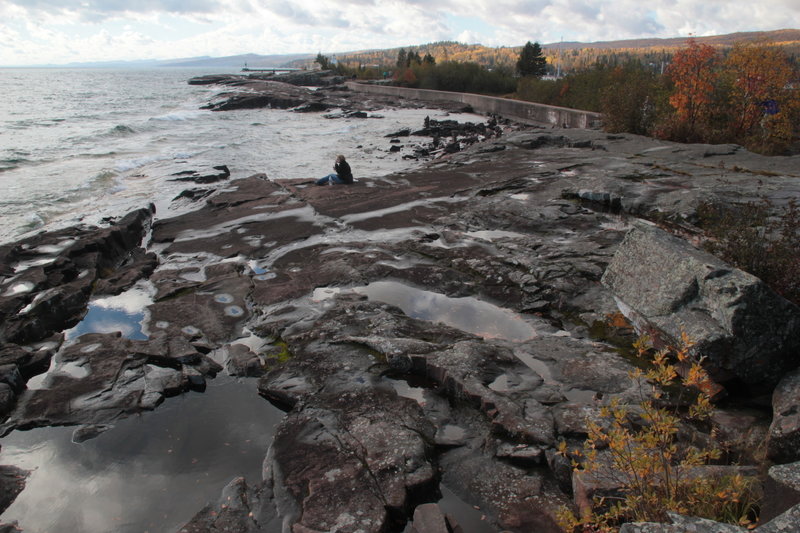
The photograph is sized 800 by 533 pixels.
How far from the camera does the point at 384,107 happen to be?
156 feet

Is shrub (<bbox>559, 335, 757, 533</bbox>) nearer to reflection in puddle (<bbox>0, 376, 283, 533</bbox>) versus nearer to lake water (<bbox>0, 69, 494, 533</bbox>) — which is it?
lake water (<bbox>0, 69, 494, 533</bbox>)

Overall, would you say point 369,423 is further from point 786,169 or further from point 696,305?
point 786,169

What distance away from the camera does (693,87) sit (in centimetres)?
1595

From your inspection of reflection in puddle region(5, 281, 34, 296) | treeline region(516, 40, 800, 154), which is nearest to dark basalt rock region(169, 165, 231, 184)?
reflection in puddle region(5, 281, 34, 296)

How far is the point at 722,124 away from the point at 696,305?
1536 centimetres

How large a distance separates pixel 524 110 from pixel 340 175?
2097cm

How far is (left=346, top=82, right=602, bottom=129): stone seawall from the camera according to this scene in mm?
24141

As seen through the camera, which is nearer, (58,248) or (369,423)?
(369,423)

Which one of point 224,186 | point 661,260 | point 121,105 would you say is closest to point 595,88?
point 224,186

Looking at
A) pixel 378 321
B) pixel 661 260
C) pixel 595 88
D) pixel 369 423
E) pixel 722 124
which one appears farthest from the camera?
pixel 595 88

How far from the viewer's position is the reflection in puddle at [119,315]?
6.55 meters

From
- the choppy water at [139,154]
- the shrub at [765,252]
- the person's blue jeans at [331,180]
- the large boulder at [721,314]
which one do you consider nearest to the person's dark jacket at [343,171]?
the person's blue jeans at [331,180]

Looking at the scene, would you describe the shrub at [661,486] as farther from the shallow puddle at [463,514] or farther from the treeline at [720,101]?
the treeline at [720,101]

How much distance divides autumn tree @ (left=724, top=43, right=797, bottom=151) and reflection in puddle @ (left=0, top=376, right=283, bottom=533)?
49.1 feet
